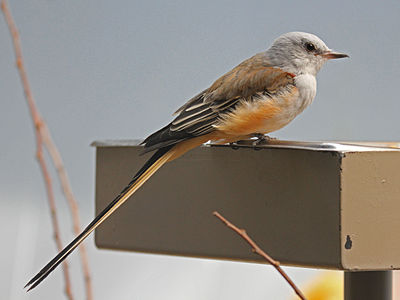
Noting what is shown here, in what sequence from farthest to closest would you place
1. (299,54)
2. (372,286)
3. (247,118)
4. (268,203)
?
(299,54) → (247,118) → (372,286) → (268,203)

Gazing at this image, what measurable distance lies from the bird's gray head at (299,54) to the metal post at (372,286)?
44 cm

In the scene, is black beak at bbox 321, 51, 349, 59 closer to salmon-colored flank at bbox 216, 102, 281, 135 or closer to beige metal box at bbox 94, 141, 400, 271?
salmon-colored flank at bbox 216, 102, 281, 135

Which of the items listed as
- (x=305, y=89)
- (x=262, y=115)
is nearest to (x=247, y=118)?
(x=262, y=115)

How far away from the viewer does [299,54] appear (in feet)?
4.34

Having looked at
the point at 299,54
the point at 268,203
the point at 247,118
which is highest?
the point at 299,54

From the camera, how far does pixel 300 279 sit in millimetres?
2072

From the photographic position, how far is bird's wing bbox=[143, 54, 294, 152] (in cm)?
106

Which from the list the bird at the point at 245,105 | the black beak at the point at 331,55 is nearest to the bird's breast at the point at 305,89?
the bird at the point at 245,105

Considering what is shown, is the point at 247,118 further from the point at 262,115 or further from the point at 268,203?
the point at 268,203

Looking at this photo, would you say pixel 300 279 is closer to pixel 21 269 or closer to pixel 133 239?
pixel 21 269

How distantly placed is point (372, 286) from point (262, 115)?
0.32m

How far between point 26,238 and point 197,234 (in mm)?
966

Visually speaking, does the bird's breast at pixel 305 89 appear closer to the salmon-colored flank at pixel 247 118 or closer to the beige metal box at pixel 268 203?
the salmon-colored flank at pixel 247 118

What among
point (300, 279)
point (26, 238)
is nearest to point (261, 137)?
point (26, 238)
